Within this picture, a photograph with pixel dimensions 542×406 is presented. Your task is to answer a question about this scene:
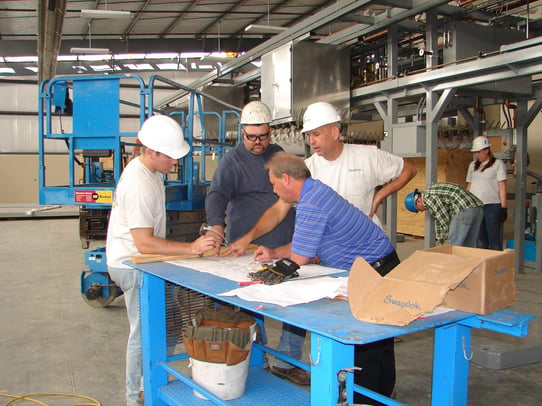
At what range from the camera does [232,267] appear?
264cm

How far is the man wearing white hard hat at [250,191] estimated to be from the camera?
Result: 336 cm

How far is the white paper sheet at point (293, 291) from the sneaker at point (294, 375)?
1.32 meters

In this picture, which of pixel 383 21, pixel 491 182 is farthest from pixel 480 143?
pixel 383 21

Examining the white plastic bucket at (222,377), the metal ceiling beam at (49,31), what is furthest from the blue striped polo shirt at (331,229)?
the metal ceiling beam at (49,31)

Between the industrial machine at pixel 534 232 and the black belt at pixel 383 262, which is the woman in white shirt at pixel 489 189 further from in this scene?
the black belt at pixel 383 262

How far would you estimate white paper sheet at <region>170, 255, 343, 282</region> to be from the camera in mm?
2404

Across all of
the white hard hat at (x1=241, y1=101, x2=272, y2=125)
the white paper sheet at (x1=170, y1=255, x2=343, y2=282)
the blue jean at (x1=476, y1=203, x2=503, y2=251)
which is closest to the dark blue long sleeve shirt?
the white hard hat at (x1=241, y1=101, x2=272, y2=125)

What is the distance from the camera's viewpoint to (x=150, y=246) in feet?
8.57

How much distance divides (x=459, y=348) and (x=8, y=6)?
1087cm

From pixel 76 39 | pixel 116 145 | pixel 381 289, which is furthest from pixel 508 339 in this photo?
pixel 76 39

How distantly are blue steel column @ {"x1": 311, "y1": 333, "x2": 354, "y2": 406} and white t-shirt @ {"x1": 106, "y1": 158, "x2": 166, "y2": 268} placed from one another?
1278 millimetres

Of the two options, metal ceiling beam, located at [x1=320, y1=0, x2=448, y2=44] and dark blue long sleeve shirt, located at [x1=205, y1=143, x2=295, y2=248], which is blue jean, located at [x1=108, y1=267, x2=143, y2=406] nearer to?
dark blue long sleeve shirt, located at [x1=205, y1=143, x2=295, y2=248]

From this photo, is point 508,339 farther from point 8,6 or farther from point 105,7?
point 8,6

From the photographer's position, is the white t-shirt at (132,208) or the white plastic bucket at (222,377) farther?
the white t-shirt at (132,208)
